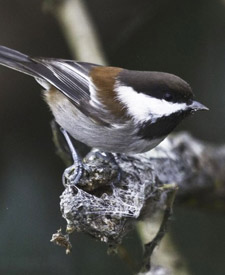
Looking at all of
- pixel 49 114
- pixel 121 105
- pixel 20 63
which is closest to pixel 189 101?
pixel 121 105

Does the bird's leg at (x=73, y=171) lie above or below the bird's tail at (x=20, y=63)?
below

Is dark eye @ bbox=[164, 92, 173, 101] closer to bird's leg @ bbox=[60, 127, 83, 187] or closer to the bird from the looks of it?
the bird

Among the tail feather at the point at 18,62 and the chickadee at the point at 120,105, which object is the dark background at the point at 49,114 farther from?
the tail feather at the point at 18,62

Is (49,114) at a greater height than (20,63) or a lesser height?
lesser

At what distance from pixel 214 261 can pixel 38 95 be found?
4.64 feet

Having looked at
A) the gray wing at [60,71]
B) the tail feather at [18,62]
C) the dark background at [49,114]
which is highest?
the tail feather at [18,62]

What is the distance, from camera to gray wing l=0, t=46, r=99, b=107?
251 centimetres

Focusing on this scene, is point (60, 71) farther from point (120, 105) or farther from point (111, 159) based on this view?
point (111, 159)

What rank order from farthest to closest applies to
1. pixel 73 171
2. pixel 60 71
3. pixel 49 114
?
pixel 49 114
pixel 60 71
pixel 73 171

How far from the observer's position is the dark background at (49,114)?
2.96m

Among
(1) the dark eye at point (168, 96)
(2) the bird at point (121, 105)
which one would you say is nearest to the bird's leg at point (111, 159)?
(2) the bird at point (121, 105)

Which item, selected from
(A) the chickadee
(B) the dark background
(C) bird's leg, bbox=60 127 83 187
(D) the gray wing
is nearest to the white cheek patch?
(A) the chickadee

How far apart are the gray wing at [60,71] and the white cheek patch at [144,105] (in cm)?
18

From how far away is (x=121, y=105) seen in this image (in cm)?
242
